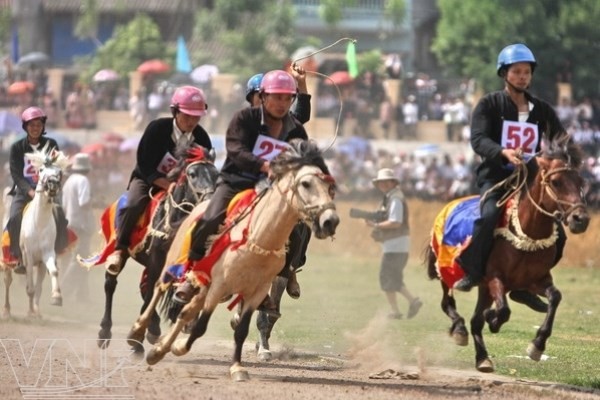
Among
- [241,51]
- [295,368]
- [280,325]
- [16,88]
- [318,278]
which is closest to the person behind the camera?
[295,368]

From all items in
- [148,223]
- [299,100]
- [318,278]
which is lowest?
[318,278]

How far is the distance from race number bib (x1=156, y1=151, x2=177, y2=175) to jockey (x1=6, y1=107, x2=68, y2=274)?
4.00 m

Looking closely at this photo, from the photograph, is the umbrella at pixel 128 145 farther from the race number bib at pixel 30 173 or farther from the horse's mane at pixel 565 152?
the horse's mane at pixel 565 152

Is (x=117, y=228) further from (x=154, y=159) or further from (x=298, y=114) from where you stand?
(x=298, y=114)

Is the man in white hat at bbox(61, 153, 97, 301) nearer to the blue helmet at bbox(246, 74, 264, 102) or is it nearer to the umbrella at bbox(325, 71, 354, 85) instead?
the blue helmet at bbox(246, 74, 264, 102)

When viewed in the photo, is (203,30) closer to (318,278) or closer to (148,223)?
(318,278)

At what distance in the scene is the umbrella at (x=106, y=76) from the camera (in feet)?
146

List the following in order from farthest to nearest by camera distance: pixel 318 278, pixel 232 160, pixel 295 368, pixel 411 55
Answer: pixel 411 55 < pixel 318 278 < pixel 295 368 < pixel 232 160

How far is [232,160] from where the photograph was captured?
13062mm

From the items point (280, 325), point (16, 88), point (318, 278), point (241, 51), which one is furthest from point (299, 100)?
point (241, 51)

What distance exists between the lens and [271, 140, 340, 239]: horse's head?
11.7 meters

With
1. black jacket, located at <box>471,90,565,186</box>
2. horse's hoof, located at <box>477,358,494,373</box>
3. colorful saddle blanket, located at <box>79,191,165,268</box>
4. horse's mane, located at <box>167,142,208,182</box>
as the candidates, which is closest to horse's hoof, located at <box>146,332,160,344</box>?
colorful saddle blanket, located at <box>79,191,165,268</box>

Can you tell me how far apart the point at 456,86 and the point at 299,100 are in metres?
29.1

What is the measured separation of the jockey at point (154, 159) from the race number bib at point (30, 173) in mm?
4394
